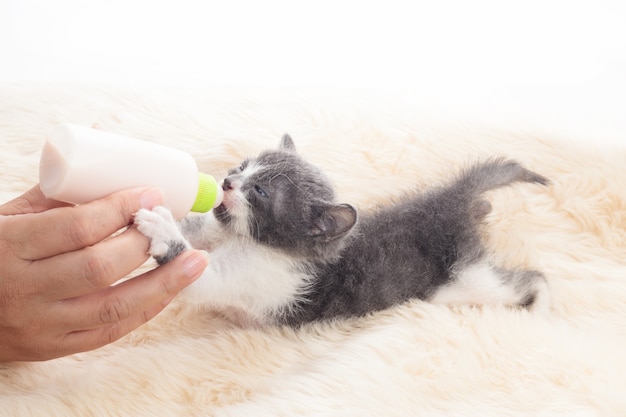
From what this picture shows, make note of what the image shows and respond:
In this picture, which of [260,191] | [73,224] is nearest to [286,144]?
[260,191]

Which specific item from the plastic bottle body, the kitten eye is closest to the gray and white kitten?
the kitten eye

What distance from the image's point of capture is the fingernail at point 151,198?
45.3 inches

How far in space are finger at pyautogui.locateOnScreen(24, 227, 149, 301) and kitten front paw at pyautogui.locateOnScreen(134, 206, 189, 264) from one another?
0.03 metres

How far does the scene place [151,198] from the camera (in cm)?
116

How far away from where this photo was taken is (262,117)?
76.5 inches

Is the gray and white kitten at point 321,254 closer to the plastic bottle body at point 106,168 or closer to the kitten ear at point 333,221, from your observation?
the kitten ear at point 333,221

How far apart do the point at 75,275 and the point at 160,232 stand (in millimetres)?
147

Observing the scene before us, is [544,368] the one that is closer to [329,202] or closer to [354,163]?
[329,202]

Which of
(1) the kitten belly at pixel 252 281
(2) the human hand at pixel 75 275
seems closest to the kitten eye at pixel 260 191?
(1) the kitten belly at pixel 252 281

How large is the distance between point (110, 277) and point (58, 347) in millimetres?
190

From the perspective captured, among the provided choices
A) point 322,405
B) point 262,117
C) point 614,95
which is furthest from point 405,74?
point 322,405

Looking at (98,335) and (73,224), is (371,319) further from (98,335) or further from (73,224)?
(73,224)

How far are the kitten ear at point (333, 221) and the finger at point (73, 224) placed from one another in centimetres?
40

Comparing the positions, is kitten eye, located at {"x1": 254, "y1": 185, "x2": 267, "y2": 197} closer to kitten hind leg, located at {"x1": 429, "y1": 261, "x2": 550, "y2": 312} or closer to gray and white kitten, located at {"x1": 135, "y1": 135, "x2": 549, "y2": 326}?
gray and white kitten, located at {"x1": 135, "y1": 135, "x2": 549, "y2": 326}
